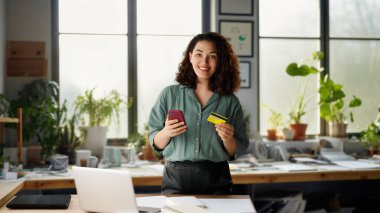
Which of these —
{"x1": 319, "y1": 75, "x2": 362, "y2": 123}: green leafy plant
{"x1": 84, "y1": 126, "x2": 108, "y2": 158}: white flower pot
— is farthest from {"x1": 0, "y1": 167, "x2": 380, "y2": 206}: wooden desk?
{"x1": 319, "y1": 75, "x2": 362, "y2": 123}: green leafy plant

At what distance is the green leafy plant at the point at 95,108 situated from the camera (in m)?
3.96

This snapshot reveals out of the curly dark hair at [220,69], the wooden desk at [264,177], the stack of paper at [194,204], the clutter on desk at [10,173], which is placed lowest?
the wooden desk at [264,177]

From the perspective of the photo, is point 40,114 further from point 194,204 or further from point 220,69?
point 194,204

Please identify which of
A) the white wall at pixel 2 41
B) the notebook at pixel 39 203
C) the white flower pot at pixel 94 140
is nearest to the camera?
the notebook at pixel 39 203

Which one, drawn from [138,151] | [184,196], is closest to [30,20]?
[138,151]

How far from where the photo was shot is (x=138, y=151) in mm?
4035

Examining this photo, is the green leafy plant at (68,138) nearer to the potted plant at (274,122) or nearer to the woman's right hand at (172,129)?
the potted plant at (274,122)

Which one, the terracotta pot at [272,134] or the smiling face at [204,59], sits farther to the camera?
the terracotta pot at [272,134]

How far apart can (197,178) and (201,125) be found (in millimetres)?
245

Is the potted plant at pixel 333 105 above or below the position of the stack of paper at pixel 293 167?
above

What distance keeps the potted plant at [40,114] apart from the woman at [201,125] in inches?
69.3

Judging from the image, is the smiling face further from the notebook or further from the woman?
the notebook

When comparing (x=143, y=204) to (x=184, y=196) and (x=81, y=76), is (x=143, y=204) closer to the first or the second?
(x=184, y=196)

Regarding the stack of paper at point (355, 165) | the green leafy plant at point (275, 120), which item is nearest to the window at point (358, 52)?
the green leafy plant at point (275, 120)
